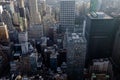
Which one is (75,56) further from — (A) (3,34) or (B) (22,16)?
(B) (22,16)

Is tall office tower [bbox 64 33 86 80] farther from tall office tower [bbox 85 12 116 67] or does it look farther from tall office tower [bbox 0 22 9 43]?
tall office tower [bbox 0 22 9 43]

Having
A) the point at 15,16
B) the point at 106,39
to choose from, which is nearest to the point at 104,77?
the point at 106,39

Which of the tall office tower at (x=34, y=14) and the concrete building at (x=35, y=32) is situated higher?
the tall office tower at (x=34, y=14)

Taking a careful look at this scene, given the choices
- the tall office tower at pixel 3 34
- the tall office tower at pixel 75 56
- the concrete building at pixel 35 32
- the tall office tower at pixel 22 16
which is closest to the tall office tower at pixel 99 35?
the tall office tower at pixel 75 56

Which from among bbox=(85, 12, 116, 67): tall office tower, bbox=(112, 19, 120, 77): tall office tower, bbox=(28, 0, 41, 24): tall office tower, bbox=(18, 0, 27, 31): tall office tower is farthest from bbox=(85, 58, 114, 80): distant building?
bbox=(28, 0, 41, 24): tall office tower

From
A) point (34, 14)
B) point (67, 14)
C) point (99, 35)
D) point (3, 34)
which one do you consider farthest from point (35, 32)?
point (99, 35)

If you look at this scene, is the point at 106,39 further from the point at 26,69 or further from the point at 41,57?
the point at 26,69

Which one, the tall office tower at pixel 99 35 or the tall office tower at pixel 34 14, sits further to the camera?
the tall office tower at pixel 34 14

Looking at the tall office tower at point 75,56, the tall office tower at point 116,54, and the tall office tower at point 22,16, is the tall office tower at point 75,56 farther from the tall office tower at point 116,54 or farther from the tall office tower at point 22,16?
the tall office tower at point 22,16
